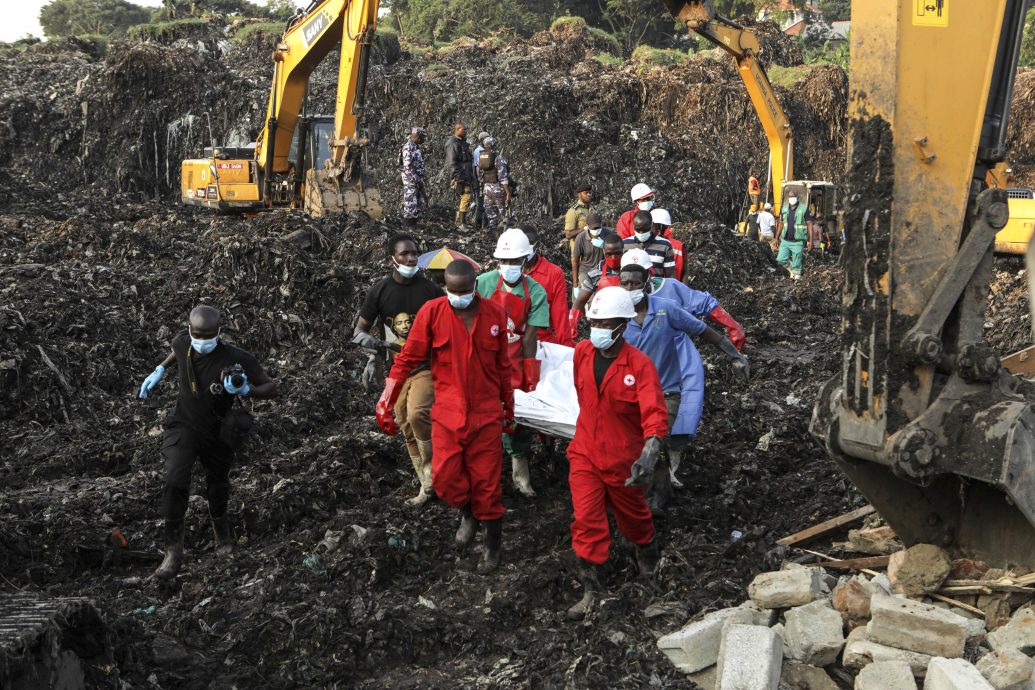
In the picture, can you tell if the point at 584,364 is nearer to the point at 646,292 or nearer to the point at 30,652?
the point at 646,292

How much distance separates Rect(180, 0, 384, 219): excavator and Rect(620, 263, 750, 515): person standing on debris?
8.51 meters

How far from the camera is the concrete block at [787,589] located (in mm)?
5156

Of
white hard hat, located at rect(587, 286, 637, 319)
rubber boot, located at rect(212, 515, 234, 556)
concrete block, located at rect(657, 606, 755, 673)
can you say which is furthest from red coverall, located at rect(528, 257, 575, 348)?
concrete block, located at rect(657, 606, 755, 673)

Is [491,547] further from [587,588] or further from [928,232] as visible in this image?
[928,232]

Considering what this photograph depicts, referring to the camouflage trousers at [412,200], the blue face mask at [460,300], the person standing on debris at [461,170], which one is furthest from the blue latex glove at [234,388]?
the person standing on debris at [461,170]

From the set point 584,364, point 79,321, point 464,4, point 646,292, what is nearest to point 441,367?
point 584,364

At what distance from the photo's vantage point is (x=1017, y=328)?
1254 centimetres

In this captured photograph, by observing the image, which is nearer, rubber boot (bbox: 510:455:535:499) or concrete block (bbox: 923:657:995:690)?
concrete block (bbox: 923:657:995:690)

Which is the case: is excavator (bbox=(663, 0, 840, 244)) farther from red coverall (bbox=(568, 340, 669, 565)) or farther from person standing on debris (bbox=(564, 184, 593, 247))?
red coverall (bbox=(568, 340, 669, 565))

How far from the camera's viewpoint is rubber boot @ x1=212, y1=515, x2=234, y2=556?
6867 millimetres

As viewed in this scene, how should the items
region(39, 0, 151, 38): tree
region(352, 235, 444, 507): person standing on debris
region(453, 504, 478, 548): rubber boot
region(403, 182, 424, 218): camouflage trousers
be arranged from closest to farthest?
region(453, 504, 478, 548): rubber boot → region(352, 235, 444, 507): person standing on debris → region(403, 182, 424, 218): camouflage trousers → region(39, 0, 151, 38): tree

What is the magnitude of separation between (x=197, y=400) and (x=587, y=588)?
2505 mm

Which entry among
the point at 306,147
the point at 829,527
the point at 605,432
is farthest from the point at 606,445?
the point at 306,147

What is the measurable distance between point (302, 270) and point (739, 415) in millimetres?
5933
